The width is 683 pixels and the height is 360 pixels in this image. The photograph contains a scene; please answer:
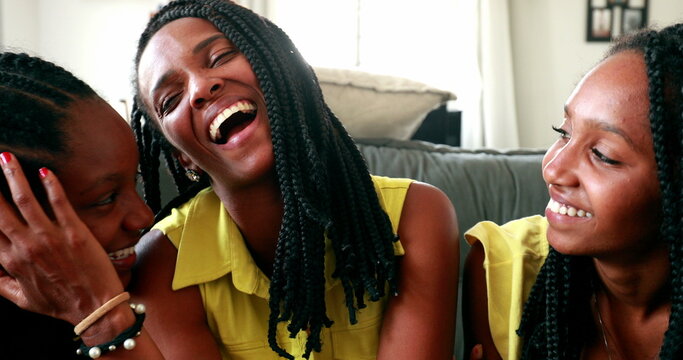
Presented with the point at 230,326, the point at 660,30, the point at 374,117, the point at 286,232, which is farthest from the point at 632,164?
the point at 374,117

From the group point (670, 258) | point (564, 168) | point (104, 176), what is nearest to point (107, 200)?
point (104, 176)

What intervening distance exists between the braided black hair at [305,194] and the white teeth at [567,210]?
0.26 meters

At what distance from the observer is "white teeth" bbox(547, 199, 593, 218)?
91 centimetres

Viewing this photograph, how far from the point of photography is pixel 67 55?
2936 mm

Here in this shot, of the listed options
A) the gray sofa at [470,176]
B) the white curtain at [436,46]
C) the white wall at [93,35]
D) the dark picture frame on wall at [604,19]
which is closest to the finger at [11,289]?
the gray sofa at [470,176]

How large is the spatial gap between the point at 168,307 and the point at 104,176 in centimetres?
28

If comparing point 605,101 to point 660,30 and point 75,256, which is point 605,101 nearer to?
point 660,30

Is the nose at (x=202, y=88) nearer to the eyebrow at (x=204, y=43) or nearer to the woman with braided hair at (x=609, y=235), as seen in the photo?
the eyebrow at (x=204, y=43)

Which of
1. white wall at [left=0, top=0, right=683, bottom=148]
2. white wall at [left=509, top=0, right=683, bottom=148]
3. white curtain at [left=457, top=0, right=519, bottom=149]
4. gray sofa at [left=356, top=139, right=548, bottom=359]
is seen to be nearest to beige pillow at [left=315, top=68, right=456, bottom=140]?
gray sofa at [left=356, top=139, right=548, bottom=359]

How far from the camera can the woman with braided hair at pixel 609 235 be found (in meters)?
0.86

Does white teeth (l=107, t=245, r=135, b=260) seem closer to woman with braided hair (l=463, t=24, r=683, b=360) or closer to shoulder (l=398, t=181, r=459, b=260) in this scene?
shoulder (l=398, t=181, r=459, b=260)

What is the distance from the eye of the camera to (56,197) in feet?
2.66

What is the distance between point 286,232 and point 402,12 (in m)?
2.46

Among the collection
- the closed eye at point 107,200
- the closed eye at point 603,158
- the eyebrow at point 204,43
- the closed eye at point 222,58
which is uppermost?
the eyebrow at point 204,43
